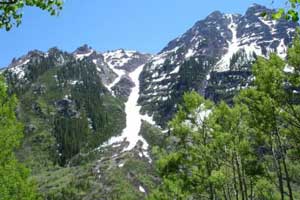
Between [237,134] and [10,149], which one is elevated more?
[10,149]

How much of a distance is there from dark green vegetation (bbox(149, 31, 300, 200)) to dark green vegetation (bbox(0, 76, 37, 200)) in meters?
13.0

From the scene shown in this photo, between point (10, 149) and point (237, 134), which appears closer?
point (10, 149)

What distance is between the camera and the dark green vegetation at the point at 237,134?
118 ft

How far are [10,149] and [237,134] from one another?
20.3 m

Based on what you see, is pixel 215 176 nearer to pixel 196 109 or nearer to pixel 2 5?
pixel 196 109

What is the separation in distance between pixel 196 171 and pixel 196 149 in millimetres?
1864

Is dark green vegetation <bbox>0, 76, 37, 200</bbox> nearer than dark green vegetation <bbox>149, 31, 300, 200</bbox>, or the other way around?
dark green vegetation <bbox>0, 76, 37, 200</bbox>

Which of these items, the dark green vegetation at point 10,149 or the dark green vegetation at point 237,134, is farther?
the dark green vegetation at point 237,134

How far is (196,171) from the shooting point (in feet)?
134

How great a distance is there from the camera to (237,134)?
42781 mm

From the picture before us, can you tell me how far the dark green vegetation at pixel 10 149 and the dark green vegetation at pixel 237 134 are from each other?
1296cm

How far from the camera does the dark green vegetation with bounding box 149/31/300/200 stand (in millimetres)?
36000

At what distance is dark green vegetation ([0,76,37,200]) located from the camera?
3081 cm

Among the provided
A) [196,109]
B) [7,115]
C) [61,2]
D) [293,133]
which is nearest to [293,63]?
[293,133]
